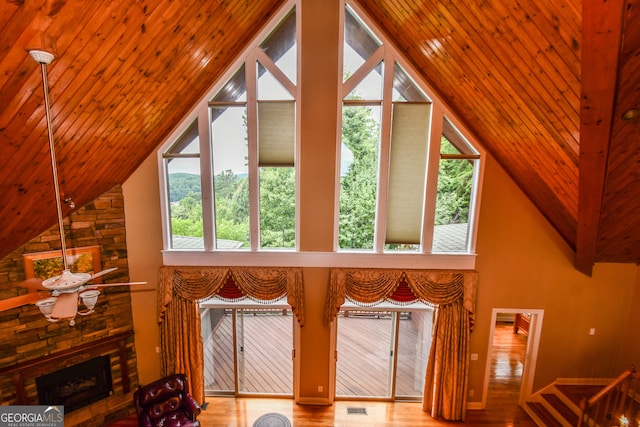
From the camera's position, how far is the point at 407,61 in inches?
176

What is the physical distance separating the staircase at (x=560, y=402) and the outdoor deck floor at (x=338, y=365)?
193cm

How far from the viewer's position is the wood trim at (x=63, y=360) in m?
4.10

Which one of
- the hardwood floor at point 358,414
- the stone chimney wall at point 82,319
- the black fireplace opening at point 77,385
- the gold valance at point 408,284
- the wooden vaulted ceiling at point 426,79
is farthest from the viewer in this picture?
the hardwood floor at point 358,414

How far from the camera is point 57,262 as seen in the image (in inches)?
168

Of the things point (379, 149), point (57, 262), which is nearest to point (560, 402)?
point (379, 149)

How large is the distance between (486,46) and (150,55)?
11.3 ft

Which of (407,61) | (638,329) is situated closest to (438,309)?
(638,329)

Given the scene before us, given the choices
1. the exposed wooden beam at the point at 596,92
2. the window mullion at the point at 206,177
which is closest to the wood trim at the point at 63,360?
the window mullion at the point at 206,177

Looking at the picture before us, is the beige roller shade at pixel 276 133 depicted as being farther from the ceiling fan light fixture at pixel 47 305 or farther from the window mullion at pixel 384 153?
the ceiling fan light fixture at pixel 47 305

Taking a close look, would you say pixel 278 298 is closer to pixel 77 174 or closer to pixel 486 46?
pixel 77 174

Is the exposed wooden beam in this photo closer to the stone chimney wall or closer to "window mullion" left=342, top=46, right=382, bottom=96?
"window mullion" left=342, top=46, right=382, bottom=96

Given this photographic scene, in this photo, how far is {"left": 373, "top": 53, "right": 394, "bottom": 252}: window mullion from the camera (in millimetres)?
4504

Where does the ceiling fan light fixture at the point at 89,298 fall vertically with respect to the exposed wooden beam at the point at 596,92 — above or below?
below

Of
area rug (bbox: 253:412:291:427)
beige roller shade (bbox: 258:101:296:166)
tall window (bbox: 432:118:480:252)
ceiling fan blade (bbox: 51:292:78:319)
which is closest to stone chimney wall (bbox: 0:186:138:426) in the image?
area rug (bbox: 253:412:291:427)
